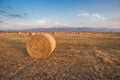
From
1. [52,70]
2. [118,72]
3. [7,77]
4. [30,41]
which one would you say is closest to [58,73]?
[52,70]

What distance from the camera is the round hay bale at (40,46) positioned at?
1151 centimetres

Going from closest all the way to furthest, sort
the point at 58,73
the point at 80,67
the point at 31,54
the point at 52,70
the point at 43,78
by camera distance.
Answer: the point at 43,78 < the point at 58,73 < the point at 52,70 < the point at 80,67 < the point at 31,54

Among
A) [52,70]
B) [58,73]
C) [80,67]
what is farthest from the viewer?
[80,67]

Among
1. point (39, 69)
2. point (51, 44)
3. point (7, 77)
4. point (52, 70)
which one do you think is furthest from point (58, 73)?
point (51, 44)

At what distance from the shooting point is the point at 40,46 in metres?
11.8

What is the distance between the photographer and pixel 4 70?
8.26 meters

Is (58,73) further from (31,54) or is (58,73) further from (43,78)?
(31,54)

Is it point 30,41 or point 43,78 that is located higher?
point 30,41

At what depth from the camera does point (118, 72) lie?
25.8ft

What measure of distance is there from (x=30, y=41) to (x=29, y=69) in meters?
4.03

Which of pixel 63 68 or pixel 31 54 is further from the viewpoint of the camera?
pixel 31 54

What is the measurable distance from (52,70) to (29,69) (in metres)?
1.23

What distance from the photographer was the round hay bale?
11508 mm

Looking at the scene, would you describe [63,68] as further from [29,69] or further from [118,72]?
[118,72]
